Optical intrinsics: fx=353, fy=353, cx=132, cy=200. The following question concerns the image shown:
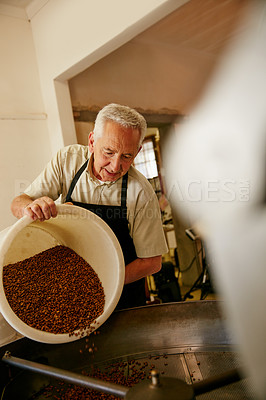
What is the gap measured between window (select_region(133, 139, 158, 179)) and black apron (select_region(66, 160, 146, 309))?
2.73 m

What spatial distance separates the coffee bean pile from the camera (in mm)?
1110

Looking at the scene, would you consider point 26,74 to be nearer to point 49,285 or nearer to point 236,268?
point 49,285

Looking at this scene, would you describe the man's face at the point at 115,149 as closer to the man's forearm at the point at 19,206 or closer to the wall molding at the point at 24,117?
the man's forearm at the point at 19,206

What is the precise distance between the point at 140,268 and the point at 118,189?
34cm

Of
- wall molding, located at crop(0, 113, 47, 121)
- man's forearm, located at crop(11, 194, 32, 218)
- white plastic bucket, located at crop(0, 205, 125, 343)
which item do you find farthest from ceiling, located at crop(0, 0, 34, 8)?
white plastic bucket, located at crop(0, 205, 125, 343)

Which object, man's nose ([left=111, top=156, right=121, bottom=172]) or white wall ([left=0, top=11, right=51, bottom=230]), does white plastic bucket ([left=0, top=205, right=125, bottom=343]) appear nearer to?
man's nose ([left=111, top=156, right=121, bottom=172])

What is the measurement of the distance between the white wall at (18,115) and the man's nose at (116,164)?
4.12ft

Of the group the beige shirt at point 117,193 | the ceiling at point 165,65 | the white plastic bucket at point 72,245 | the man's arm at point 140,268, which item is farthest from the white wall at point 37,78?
the man's arm at point 140,268

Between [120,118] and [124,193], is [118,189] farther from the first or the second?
[120,118]

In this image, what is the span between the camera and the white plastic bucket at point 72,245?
1.00 meters

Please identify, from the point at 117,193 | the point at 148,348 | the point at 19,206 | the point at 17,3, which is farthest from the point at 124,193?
the point at 17,3

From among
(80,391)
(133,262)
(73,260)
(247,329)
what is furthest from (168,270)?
(247,329)

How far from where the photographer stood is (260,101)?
0.85ft

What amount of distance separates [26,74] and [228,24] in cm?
189
